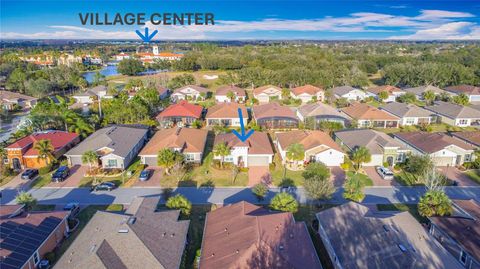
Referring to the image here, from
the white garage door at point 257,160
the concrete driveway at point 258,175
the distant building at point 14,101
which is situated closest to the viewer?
the concrete driveway at point 258,175

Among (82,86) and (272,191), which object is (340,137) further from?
(82,86)

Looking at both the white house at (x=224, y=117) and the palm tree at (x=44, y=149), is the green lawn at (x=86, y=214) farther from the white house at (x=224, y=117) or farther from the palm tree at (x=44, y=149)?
the white house at (x=224, y=117)

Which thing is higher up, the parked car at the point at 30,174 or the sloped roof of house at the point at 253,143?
the sloped roof of house at the point at 253,143

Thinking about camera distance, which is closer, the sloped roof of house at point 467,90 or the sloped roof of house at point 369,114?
the sloped roof of house at point 369,114

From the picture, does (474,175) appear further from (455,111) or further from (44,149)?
(44,149)

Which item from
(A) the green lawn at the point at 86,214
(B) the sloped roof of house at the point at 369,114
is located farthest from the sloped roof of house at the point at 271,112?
(A) the green lawn at the point at 86,214

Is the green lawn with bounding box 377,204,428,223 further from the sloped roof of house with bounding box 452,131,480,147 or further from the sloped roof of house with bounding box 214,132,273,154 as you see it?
the sloped roof of house with bounding box 452,131,480,147

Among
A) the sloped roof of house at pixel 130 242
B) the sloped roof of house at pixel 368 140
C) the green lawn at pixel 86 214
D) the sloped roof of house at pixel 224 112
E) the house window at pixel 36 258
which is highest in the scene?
the sloped roof of house at pixel 224 112

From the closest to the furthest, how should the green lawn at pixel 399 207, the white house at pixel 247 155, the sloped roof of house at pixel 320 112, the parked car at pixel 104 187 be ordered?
the green lawn at pixel 399 207, the parked car at pixel 104 187, the white house at pixel 247 155, the sloped roof of house at pixel 320 112
